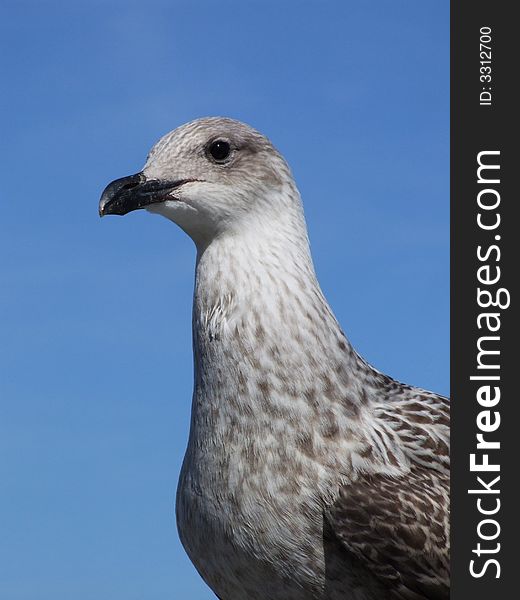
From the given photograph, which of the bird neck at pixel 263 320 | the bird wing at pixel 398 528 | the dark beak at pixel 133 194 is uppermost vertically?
the dark beak at pixel 133 194

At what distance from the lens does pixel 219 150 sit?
825 centimetres

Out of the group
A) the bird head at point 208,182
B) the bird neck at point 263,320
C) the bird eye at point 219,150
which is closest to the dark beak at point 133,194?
the bird head at point 208,182

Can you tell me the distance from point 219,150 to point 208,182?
1.06 feet

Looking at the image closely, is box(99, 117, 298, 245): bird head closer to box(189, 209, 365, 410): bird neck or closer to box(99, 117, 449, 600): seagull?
box(99, 117, 449, 600): seagull

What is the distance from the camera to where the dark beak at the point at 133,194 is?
8.09m

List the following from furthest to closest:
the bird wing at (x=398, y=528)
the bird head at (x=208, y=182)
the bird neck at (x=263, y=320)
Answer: the bird head at (x=208, y=182)
the bird neck at (x=263, y=320)
the bird wing at (x=398, y=528)

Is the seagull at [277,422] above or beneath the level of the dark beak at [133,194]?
beneath

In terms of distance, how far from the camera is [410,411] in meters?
8.28

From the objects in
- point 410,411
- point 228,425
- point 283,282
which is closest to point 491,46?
point 283,282

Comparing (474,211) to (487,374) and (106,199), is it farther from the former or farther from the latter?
(106,199)

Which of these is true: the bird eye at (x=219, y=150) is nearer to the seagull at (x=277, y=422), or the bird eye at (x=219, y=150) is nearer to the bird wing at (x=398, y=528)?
the seagull at (x=277, y=422)

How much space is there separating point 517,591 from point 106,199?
166 inches

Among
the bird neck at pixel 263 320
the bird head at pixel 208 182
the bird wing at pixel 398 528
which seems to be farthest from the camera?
the bird head at pixel 208 182

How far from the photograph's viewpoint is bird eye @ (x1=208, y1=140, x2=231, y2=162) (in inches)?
325
